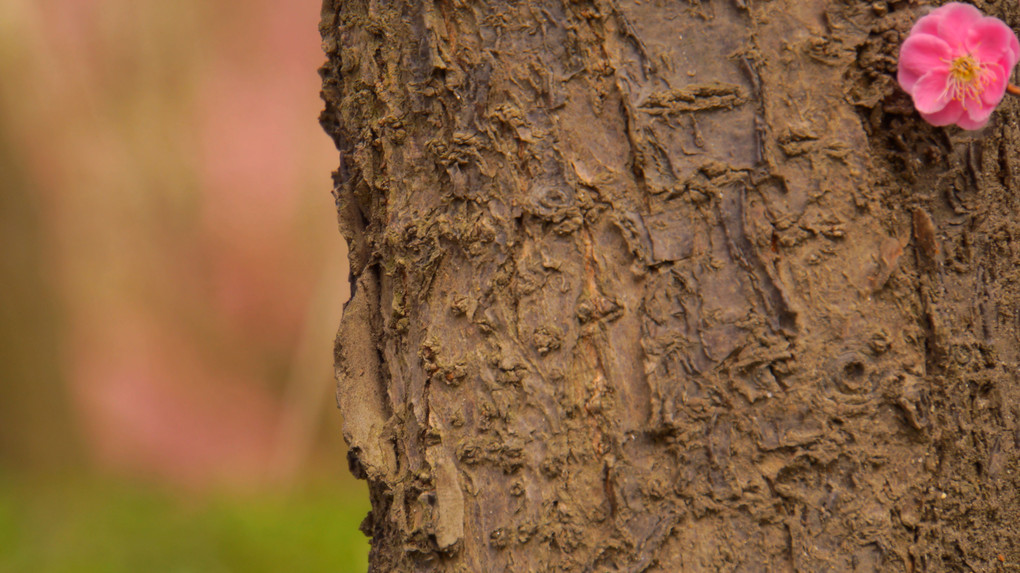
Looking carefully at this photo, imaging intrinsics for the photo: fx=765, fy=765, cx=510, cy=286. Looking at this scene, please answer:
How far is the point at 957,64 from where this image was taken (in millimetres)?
798

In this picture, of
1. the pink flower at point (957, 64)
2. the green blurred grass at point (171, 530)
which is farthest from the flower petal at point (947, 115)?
the green blurred grass at point (171, 530)

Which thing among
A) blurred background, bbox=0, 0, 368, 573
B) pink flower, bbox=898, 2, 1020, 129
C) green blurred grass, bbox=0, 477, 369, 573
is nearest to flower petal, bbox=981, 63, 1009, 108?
pink flower, bbox=898, 2, 1020, 129

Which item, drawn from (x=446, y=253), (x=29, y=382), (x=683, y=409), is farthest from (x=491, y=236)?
(x=29, y=382)

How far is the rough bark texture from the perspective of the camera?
81 cm

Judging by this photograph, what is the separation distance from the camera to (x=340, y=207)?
102 cm

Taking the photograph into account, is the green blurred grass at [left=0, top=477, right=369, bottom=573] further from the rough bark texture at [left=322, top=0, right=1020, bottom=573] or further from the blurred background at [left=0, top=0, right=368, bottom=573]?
the rough bark texture at [left=322, top=0, right=1020, bottom=573]

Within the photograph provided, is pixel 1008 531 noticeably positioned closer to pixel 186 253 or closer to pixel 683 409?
pixel 683 409

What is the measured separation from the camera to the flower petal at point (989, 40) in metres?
0.81

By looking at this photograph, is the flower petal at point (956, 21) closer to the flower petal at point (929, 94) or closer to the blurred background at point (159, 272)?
the flower petal at point (929, 94)

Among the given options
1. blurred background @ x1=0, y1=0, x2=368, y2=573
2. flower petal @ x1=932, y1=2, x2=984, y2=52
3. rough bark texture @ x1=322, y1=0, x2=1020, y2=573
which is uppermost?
blurred background @ x1=0, y1=0, x2=368, y2=573

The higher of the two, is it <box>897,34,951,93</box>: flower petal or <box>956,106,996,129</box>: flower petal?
<box>897,34,951,93</box>: flower petal

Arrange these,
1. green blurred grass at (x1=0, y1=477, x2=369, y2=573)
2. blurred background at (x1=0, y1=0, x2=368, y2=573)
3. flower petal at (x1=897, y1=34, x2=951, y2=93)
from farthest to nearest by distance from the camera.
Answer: blurred background at (x1=0, y1=0, x2=368, y2=573), green blurred grass at (x1=0, y1=477, x2=369, y2=573), flower petal at (x1=897, y1=34, x2=951, y2=93)

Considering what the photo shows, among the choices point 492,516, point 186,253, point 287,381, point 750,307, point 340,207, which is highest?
point 186,253

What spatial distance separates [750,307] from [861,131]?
23 centimetres
